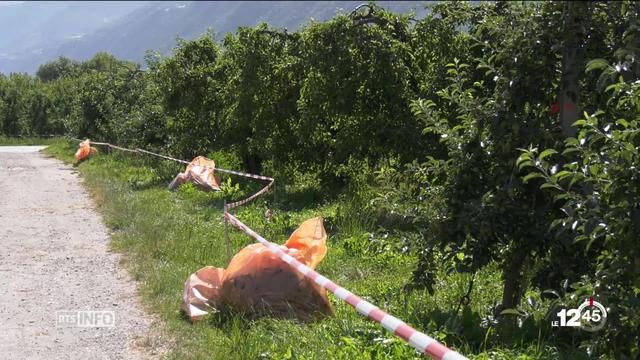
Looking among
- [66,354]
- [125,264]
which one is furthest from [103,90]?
[66,354]

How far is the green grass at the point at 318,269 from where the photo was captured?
438cm

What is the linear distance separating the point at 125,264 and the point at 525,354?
5530mm

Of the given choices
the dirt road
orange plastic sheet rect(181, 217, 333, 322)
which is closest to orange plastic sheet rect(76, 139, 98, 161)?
the dirt road

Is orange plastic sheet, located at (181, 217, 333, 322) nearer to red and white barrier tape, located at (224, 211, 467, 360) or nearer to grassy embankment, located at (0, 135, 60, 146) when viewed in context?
red and white barrier tape, located at (224, 211, 467, 360)

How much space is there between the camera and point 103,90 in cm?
2902

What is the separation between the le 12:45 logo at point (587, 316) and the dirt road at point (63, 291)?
122 inches

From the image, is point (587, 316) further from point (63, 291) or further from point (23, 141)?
point (23, 141)

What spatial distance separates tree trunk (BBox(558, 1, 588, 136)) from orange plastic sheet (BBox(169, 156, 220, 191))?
10.1 m

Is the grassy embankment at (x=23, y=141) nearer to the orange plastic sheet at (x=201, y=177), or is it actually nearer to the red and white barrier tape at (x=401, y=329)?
the orange plastic sheet at (x=201, y=177)

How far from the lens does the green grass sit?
4.38 metres

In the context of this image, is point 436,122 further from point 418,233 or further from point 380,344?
point 380,344

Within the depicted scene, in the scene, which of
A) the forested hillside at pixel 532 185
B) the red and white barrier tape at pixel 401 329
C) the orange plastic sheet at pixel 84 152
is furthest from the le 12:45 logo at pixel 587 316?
the orange plastic sheet at pixel 84 152

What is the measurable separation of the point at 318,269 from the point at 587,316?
12.8 ft

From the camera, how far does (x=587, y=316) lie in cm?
354
